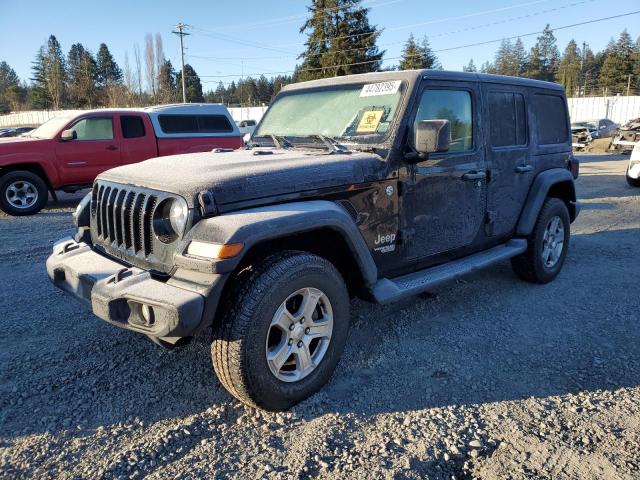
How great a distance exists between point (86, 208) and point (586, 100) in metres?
44.4

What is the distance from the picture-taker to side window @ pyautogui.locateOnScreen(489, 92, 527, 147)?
4289 millimetres

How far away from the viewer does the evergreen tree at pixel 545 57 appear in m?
80.4

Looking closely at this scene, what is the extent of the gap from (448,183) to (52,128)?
867 centimetres

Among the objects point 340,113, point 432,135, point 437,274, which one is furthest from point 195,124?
point 432,135

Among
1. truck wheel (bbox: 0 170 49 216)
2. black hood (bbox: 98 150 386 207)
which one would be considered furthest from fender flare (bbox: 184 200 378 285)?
truck wheel (bbox: 0 170 49 216)

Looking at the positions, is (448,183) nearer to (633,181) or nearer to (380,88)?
(380,88)

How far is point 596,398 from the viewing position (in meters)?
2.98

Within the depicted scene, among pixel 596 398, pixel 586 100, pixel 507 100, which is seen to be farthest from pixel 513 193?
pixel 586 100

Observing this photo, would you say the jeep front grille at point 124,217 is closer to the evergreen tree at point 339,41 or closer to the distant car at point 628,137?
the distant car at point 628,137

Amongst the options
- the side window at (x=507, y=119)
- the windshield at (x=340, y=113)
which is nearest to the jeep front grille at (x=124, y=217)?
the windshield at (x=340, y=113)

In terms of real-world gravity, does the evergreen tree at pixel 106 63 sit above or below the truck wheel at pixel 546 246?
above

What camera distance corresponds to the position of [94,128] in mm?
9703

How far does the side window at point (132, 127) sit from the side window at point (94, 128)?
247 mm

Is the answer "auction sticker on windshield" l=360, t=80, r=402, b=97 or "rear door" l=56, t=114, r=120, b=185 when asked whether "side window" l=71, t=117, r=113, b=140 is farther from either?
"auction sticker on windshield" l=360, t=80, r=402, b=97
